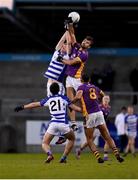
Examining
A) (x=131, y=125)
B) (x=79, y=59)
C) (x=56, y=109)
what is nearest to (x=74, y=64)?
(x=79, y=59)

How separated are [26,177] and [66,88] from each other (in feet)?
21.3

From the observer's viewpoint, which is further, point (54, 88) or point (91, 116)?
point (91, 116)

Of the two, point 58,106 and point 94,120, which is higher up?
point 58,106

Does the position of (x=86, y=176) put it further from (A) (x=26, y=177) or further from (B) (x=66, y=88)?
(B) (x=66, y=88)

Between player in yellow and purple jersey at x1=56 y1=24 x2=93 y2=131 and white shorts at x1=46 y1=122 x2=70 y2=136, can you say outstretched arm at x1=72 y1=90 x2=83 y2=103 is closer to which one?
white shorts at x1=46 y1=122 x2=70 y2=136

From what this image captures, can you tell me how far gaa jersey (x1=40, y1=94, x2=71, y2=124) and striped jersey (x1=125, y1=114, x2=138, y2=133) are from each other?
39.9 feet

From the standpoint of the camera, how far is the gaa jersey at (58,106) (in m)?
18.5

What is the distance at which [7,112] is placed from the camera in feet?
113

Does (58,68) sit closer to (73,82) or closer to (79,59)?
(73,82)

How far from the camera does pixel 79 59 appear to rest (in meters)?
20.0

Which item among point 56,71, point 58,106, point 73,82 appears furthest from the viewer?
point 73,82

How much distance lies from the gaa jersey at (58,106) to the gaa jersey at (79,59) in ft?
5.97

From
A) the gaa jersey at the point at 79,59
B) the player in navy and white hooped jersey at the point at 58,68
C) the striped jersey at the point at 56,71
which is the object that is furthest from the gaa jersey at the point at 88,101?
the striped jersey at the point at 56,71

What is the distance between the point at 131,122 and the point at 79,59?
11038 mm
